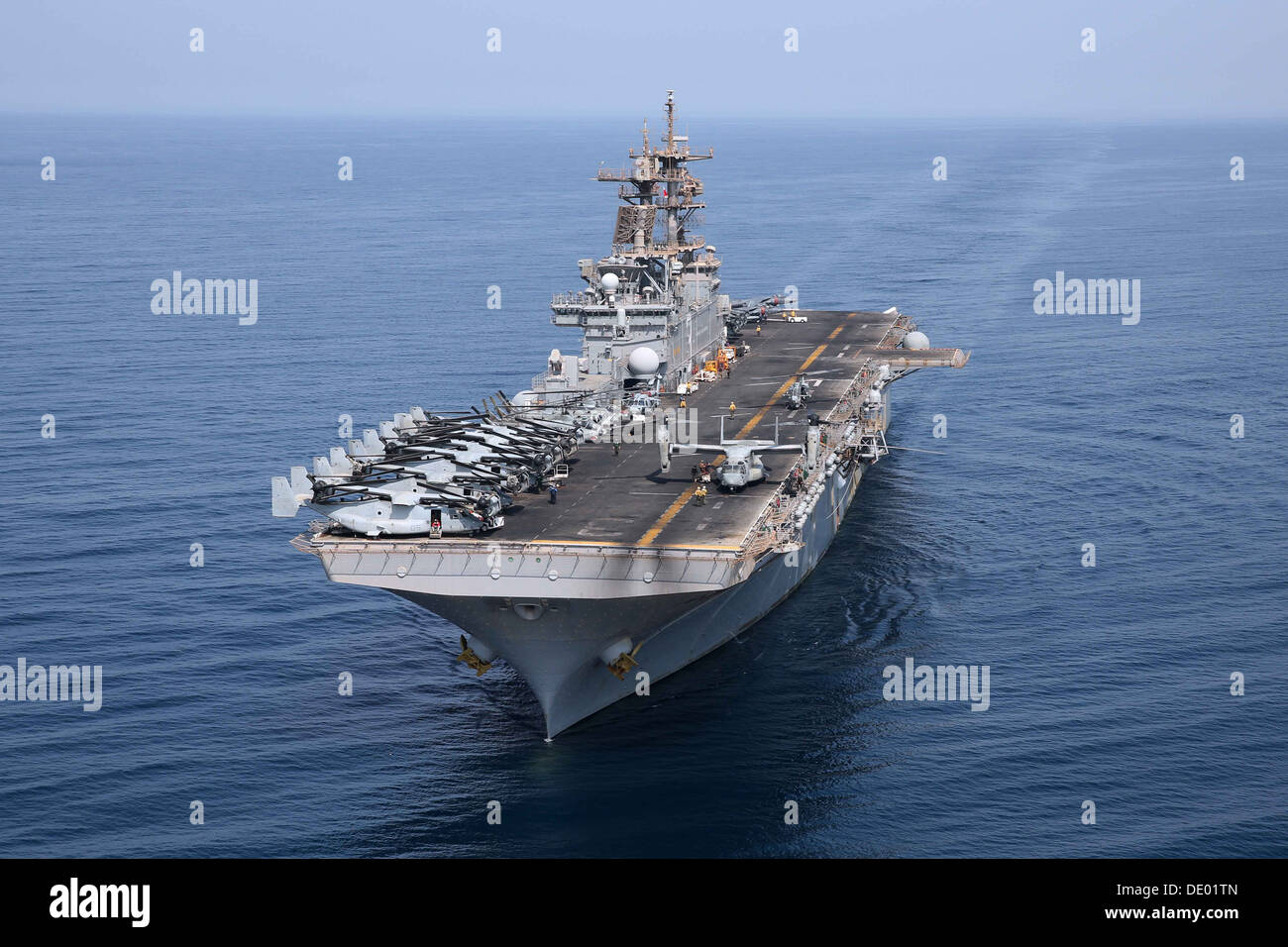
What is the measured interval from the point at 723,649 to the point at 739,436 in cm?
803

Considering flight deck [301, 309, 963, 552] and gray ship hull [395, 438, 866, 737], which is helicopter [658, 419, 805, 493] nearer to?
flight deck [301, 309, 963, 552]

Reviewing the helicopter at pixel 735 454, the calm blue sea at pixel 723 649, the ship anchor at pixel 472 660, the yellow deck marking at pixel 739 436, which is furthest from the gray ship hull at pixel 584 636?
the helicopter at pixel 735 454

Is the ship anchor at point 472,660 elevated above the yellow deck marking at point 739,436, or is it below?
below

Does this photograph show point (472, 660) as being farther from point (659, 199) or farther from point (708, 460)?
point (659, 199)

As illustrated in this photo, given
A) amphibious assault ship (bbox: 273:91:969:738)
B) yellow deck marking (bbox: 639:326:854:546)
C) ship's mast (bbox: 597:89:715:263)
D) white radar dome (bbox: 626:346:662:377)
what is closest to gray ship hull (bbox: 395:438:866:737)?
amphibious assault ship (bbox: 273:91:969:738)

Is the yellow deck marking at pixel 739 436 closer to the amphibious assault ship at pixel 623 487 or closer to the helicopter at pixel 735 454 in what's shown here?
the amphibious assault ship at pixel 623 487

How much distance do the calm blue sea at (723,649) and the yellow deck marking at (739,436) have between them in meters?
4.60

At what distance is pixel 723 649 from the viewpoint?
41.1 metres

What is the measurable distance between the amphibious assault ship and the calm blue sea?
2.15m

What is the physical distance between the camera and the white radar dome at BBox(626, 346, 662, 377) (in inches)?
1945

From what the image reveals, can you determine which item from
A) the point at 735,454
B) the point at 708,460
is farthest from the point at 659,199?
the point at 735,454

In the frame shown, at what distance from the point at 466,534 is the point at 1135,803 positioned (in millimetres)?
16266

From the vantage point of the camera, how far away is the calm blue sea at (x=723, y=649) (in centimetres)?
3200

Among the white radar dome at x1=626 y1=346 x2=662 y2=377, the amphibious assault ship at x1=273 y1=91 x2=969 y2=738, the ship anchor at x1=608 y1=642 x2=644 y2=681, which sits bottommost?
the ship anchor at x1=608 y1=642 x2=644 y2=681
